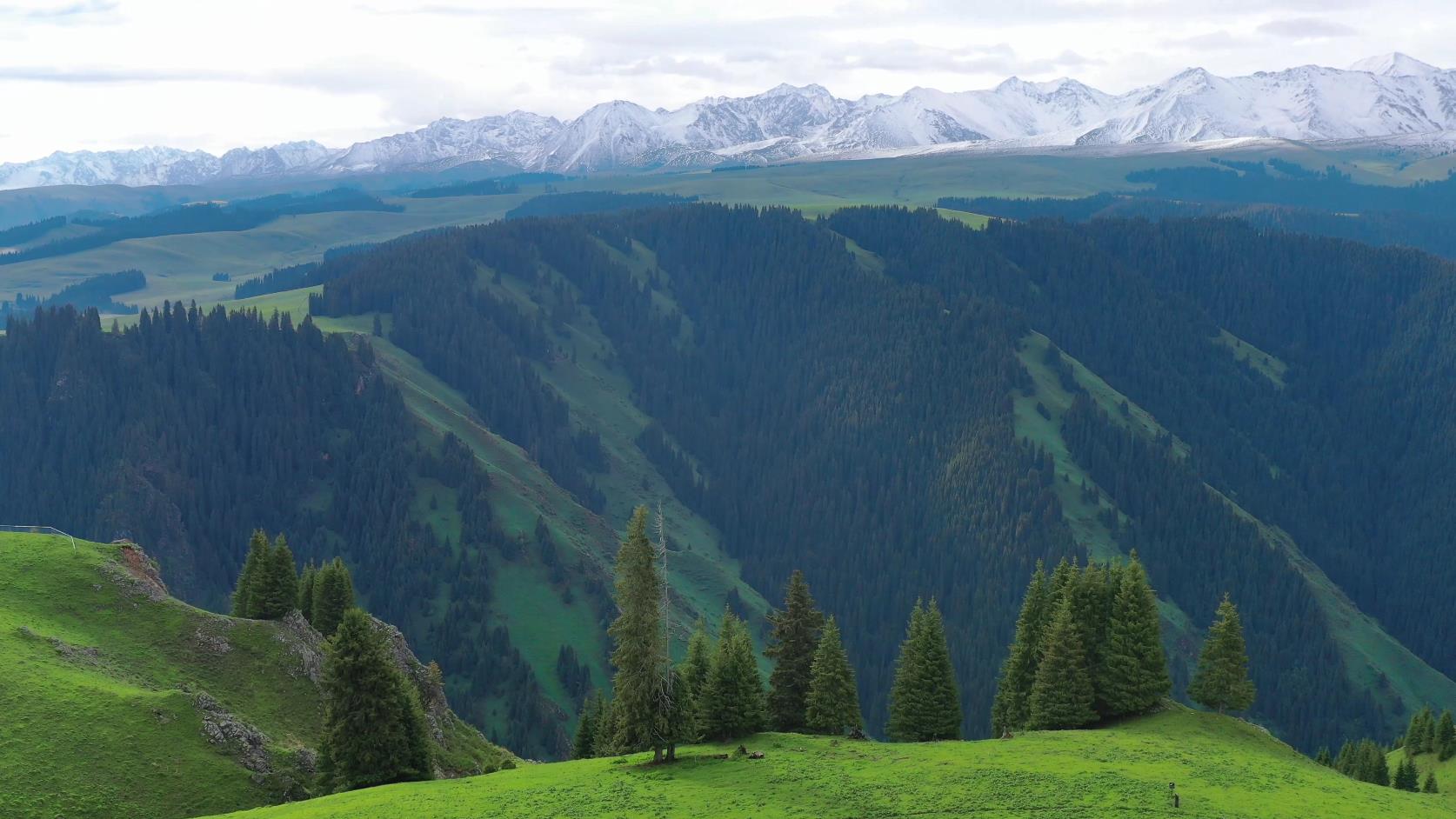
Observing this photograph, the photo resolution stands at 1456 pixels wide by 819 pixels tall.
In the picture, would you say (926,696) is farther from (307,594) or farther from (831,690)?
(307,594)

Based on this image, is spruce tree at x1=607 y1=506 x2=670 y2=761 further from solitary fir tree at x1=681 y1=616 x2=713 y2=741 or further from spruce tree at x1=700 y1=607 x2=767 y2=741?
spruce tree at x1=700 y1=607 x2=767 y2=741

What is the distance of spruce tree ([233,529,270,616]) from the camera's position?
3688 inches

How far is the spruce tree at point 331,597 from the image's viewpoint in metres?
100

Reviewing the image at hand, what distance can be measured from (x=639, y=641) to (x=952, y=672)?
32249mm

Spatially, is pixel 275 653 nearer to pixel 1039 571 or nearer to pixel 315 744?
pixel 315 744

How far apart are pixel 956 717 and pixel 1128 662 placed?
46.1ft

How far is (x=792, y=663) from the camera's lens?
297 ft

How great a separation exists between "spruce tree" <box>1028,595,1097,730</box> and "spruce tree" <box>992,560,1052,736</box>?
246 inches

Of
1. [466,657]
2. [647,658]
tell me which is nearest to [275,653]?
[647,658]

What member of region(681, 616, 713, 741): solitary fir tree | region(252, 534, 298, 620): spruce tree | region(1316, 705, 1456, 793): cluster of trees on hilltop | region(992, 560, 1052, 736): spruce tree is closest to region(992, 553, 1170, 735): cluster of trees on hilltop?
region(992, 560, 1052, 736): spruce tree

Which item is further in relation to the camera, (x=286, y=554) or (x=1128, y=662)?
(x=286, y=554)

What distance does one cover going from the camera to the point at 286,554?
311 feet

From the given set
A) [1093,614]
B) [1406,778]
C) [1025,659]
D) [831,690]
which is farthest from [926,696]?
[1406,778]

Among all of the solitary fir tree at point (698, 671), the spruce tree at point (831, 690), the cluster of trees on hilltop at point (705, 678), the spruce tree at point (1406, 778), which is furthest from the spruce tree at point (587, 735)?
the spruce tree at point (1406, 778)
